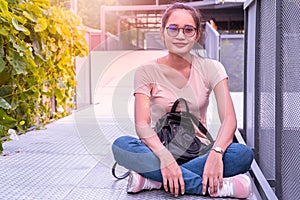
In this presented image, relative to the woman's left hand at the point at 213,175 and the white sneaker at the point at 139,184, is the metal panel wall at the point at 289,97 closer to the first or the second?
Result: the woman's left hand at the point at 213,175

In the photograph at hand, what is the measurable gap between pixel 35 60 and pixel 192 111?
2057mm

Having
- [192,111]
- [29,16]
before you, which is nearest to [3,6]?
[29,16]

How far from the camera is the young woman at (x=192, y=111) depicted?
82.3 inches

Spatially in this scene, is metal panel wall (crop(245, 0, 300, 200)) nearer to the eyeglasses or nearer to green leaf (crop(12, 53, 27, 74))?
the eyeglasses

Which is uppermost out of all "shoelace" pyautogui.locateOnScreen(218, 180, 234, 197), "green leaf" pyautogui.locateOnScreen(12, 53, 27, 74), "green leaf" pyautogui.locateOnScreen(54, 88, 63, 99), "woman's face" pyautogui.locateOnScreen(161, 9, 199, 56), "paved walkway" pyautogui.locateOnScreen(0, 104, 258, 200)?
"woman's face" pyautogui.locateOnScreen(161, 9, 199, 56)

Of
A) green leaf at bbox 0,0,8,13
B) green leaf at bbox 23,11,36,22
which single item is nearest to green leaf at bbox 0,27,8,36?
green leaf at bbox 0,0,8,13

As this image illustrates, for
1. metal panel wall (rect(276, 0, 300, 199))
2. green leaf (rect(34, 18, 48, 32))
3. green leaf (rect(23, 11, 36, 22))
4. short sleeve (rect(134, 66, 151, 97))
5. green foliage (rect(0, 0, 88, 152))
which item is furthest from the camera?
green leaf (rect(34, 18, 48, 32))

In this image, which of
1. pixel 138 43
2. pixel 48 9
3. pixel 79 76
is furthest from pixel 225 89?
pixel 138 43

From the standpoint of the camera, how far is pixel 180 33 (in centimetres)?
224

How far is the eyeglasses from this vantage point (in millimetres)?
2240

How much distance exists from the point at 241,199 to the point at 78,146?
66.9 inches

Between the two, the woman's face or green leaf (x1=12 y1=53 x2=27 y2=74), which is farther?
green leaf (x1=12 y1=53 x2=27 y2=74)

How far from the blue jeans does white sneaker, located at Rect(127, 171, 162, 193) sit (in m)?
0.03

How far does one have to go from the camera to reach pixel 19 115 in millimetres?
3752
